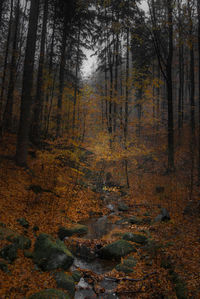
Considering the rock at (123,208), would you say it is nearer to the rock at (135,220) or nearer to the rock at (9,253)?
the rock at (135,220)

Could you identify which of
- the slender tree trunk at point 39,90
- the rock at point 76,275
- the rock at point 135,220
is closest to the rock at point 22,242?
the rock at point 76,275

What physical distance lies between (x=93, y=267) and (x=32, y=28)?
12276 millimetres

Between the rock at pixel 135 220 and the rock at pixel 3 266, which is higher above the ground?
the rock at pixel 3 266

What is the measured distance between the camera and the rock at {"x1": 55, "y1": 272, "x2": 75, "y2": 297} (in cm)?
433

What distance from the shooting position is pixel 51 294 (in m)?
3.70

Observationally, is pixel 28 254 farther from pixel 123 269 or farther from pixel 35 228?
pixel 123 269

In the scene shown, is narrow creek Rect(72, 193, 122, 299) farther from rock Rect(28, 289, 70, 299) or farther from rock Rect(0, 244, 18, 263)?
rock Rect(0, 244, 18, 263)

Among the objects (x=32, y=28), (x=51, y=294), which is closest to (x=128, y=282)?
(x=51, y=294)

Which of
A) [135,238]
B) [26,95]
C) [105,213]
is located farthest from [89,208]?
[26,95]

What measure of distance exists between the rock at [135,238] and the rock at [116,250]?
0.58 meters

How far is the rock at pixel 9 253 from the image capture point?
14.5ft

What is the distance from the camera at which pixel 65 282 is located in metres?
4.43

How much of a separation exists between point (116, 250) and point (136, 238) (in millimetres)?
1162

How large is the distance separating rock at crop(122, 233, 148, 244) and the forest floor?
0.45 m
